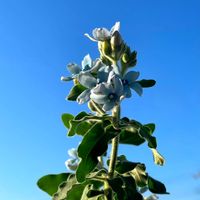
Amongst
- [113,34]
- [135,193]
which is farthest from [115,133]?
[113,34]

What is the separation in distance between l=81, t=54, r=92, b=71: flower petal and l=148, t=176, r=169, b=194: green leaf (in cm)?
103

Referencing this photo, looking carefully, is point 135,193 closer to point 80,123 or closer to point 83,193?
point 83,193

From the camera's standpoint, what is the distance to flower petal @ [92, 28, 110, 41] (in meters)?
3.67

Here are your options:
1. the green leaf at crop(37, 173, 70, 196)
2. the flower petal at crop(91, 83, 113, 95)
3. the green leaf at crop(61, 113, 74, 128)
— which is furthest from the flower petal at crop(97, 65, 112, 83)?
the green leaf at crop(37, 173, 70, 196)

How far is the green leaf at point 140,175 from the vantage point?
384 cm

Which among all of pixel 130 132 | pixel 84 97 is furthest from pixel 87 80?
pixel 130 132

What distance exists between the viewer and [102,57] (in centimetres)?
377

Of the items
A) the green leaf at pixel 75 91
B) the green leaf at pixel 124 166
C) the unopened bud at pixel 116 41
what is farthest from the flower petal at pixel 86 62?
the green leaf at pixel 124 166

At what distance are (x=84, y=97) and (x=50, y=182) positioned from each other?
1.02 meters

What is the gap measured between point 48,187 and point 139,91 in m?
1.28

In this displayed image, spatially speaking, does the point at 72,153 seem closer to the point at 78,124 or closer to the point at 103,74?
the point at 78,124

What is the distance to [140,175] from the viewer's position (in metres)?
3.88

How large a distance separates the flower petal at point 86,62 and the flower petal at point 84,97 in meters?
0.30

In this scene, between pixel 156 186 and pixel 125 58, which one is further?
pixel 156 186
